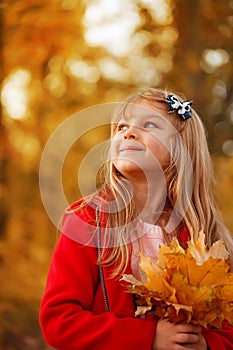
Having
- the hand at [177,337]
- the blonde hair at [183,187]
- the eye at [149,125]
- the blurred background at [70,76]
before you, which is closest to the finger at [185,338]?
the hand at [177,337]

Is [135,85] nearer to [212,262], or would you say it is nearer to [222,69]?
[222,69]

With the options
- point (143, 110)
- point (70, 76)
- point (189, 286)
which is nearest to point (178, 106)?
point (143, 110)

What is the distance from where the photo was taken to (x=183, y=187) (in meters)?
2.28

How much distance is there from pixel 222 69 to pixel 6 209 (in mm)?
1975

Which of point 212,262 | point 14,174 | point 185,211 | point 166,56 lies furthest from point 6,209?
point 212,262

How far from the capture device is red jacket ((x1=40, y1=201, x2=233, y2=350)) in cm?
198

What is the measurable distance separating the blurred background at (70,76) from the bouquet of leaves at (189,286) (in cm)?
338

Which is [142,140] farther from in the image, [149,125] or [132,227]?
[132,227]

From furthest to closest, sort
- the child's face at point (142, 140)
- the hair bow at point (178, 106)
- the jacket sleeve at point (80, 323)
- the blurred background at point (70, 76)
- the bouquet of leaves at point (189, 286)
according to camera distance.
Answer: the blurred background at point (70, 76) → the hair bow at point (178, 106) → the child's face at point (142, 140) → the jacket sleeve at point (80, 323) → the bouquet of leaves at point (189, 286)

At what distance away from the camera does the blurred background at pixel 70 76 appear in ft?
17.4

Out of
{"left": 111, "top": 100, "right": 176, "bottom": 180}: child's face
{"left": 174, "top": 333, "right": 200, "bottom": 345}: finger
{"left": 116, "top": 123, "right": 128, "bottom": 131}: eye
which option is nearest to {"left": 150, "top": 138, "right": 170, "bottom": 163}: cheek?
{"left": 111, "top": 100, "right": 176, "bottom": 180}: child's face

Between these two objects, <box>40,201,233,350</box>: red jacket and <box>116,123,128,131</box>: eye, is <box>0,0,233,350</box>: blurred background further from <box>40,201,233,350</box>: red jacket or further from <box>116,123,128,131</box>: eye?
<box>40,201,233,350</box>: red jacket

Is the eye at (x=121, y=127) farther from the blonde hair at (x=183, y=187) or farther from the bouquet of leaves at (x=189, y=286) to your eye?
the bouquet of leaves at (x=189, y=286)

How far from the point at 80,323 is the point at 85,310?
7 cm
